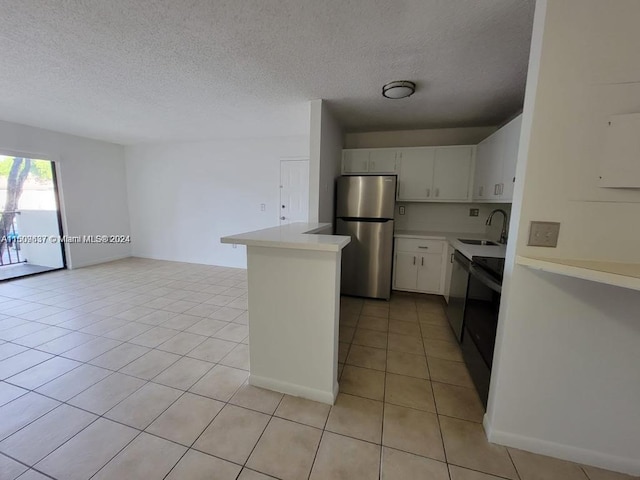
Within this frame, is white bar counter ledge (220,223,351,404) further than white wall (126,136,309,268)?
No

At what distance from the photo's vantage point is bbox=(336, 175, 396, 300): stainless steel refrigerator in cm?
328

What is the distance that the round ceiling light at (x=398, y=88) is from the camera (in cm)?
229

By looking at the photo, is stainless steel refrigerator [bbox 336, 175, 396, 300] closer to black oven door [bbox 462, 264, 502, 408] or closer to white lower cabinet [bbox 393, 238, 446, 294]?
white lower cabinet [bbox 393, 238, 446, 294]

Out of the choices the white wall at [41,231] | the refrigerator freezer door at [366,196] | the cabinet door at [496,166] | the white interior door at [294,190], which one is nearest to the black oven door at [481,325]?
the cabinet door at [496,166]

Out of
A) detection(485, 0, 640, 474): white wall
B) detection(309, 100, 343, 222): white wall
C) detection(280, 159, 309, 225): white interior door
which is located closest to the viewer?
detection(485, 0, 640, 474): white wall

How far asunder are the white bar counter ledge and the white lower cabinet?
81.3 inches

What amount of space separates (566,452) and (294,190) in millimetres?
4090

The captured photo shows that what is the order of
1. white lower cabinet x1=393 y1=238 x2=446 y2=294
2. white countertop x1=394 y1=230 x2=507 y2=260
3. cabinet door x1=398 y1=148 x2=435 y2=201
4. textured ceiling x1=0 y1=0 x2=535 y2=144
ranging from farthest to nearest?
cabinet door x1=398 y1=148 x2=435 y2=201 < white lower cabinet x1=393 y1=238 x2=446 y2=294 < white countertop x1=394 y1=230 x2=507 y2=260 < textured ceiling x1=0 y1=0 x2=535 y2=144

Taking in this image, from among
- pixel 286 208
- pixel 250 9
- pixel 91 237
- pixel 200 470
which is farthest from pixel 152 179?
pixel 200 470

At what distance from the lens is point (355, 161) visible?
12.4ft

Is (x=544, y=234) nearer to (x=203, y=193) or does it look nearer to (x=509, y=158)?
(x=509, y=158)

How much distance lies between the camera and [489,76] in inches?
86.3

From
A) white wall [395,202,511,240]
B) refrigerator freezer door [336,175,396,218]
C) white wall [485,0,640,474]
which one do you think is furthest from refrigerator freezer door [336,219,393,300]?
white wall [485,0,640,474]

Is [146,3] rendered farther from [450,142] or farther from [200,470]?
[450,142]
